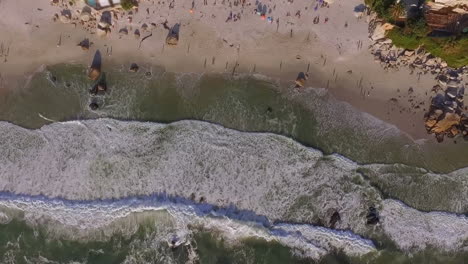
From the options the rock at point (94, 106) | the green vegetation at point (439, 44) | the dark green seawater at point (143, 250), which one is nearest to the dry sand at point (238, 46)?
the green vegetation at point (439, 44)

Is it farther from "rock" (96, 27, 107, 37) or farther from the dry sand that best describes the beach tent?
"rock" (96, 27, 107, 37)

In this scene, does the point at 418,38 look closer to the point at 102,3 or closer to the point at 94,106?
the point at 102,3

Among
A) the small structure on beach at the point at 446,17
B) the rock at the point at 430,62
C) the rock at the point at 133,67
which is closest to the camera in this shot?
the small structure on beach at the point at 446,17

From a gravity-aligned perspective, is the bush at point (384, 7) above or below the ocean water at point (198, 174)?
above

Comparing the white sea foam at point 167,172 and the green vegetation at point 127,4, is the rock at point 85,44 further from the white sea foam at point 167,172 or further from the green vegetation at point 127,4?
the white sea foam at point 167,172

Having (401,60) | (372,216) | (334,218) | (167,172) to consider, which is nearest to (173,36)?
(167,172)

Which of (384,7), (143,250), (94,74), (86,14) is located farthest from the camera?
(143,250)
